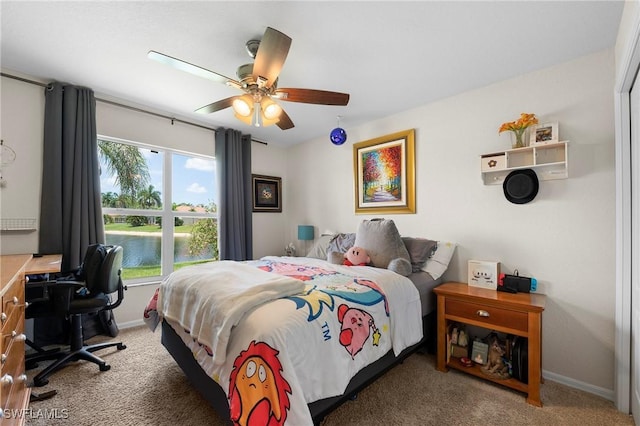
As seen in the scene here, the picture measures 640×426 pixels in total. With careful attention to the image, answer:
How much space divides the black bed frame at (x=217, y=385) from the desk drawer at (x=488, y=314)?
294 mm

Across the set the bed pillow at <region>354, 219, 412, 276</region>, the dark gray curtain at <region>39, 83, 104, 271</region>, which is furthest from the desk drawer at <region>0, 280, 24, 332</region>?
the bed pillow at <region>354, 219, 412, 276</region>

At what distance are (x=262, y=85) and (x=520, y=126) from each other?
199cm

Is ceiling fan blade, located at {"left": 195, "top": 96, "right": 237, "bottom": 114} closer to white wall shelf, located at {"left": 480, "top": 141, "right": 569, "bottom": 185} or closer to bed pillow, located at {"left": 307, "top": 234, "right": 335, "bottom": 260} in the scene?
bed pillow, located at {"left": 307, "top": 234, "right": 335, "bottom": 260}

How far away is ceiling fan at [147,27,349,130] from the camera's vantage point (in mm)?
1544

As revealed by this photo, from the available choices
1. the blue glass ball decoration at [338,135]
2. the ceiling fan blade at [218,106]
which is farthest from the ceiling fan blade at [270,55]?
the blue glass ball decoration at [338,135]

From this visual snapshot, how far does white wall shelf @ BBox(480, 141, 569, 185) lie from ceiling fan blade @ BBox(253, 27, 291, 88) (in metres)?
1.84

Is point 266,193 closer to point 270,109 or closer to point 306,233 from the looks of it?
point 306,233

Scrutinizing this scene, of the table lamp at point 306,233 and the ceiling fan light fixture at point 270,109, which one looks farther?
the table lamp at point 306,233

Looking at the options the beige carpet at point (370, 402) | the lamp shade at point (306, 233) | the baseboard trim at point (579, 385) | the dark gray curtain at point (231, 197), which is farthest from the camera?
the lamp shade at point (306, 233)

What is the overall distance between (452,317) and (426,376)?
0.49 m

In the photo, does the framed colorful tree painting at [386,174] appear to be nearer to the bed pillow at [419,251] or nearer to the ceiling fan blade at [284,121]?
the bed pillow at [419,251]

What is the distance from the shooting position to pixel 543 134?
2.04 m

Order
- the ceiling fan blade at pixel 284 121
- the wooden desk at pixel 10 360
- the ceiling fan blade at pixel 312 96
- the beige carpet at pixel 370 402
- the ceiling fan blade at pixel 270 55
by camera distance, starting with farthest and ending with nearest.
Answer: the ceiling fan blade at pixel 284 121 → the ceiling fan blade at pixel 312 96 → the beige carpet at pixel 370 402 → the ceiling fan blade at pixel 270 55 → the wooden desk at pixel 10 360

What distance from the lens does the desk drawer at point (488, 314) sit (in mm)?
1792
